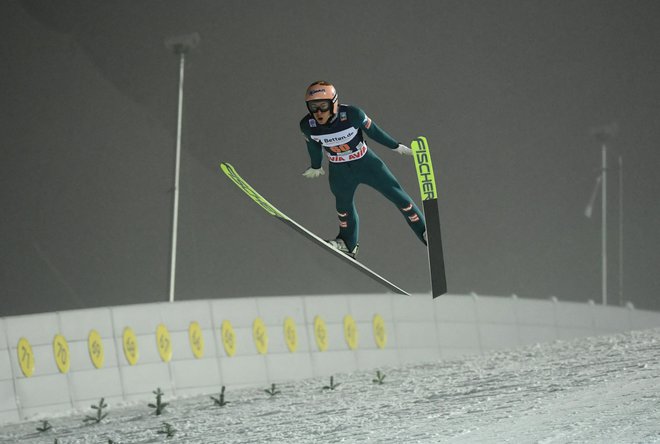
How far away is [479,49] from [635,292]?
9121 mm

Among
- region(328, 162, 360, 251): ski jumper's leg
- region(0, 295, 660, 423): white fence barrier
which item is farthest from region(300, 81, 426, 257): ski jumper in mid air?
region(0, 295, 660, 423): white fence barrier

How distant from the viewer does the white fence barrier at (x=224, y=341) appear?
434 inches

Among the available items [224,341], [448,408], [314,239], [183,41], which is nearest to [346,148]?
[314,239]

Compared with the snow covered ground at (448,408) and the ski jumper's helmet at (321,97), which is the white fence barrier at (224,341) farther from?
the ski jumper's helmet at (321,97)

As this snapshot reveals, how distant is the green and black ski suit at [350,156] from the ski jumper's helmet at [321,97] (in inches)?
4.7

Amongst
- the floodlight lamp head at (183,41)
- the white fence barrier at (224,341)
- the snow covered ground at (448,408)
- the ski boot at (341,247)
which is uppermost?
the floodlight lamp head at (183,41)

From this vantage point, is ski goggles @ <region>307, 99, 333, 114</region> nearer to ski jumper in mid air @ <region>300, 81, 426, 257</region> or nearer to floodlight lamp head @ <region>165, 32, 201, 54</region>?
ski jumper in mid air @ <region>300, 81, 426, 257</region>

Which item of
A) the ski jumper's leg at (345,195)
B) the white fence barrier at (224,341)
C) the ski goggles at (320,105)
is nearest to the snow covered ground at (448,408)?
the white fence barrier at (224,341)

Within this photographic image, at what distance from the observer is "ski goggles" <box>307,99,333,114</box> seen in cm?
700

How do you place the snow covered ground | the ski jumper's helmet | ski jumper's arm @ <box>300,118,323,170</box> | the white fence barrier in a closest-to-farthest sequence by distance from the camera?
1. the snow covered ground
2. the ski jumper's helmet
3. ski jumper's arm @ <box>300,118,323,170</box>
4. the white fence barrier

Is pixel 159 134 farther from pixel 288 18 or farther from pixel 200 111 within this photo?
pixel 288 18

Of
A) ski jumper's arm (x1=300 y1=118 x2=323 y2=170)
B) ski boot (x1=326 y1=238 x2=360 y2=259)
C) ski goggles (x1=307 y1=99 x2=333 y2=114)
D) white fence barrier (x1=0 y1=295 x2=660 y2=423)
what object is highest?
ski goggles (x1=307 y1=99 x2=333 y2=114)

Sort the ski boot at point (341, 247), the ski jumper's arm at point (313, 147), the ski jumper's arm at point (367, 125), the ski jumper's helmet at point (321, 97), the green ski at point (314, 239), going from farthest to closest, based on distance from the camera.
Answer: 1. the ski boot at point (341, 247)
2. the green ski at point (314, 239)
3. the ski jumper's arm at point (313, 147)
4. the ski jumper's arm at point (367, 125)
5. the ski jumper's helmet at point (321, 97)

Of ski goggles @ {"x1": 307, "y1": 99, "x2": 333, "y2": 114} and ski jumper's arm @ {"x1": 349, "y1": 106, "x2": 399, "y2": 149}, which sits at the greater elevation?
ski goggles @ {"x1": 307, "y1": 99, "x2": 333, "y2": 114}
